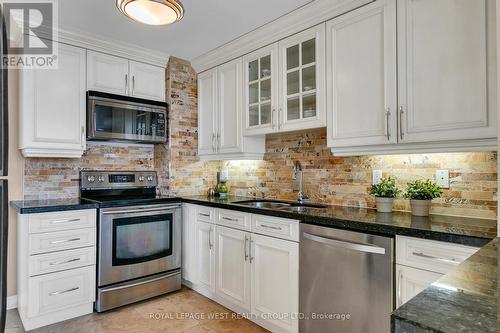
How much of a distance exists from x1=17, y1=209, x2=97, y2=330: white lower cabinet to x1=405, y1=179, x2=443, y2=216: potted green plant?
2501 millimetres

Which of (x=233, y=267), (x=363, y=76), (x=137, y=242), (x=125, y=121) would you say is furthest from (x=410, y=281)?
(x=125, y=121)

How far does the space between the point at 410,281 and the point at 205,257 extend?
1858 mm

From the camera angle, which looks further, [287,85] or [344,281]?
[287,85]

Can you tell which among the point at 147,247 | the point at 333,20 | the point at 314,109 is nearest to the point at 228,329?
the point at 147,247

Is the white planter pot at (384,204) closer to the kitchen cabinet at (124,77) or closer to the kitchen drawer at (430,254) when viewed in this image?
the kitchen drawer at (430,254)

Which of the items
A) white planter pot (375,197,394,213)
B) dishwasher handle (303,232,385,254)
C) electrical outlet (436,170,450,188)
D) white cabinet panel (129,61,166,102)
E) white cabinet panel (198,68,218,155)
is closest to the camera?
dishwasher handle (303,232,385,254)

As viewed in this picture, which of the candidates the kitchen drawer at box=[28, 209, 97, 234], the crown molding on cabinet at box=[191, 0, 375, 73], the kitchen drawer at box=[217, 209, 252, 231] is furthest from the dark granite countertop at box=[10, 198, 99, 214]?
the crown molding on cabinet at box=[191, 0, 375, 73]

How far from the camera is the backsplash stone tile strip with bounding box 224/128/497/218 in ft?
6.19

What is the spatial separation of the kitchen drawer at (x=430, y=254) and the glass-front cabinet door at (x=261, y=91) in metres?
1.46

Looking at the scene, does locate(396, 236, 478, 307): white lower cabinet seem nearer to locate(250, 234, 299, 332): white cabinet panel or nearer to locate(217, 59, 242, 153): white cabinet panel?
locate(250, 234, 299, 332): white cabinet panel

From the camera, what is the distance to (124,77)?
3195 mm

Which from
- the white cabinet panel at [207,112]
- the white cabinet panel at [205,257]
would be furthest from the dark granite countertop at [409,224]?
the white cabinet panel at [207,112]

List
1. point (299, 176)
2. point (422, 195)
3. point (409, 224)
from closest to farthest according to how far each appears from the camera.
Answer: point (409, 224)
point (422, 195)
point (299, 176)

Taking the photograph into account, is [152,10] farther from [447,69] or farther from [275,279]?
[275,279]
